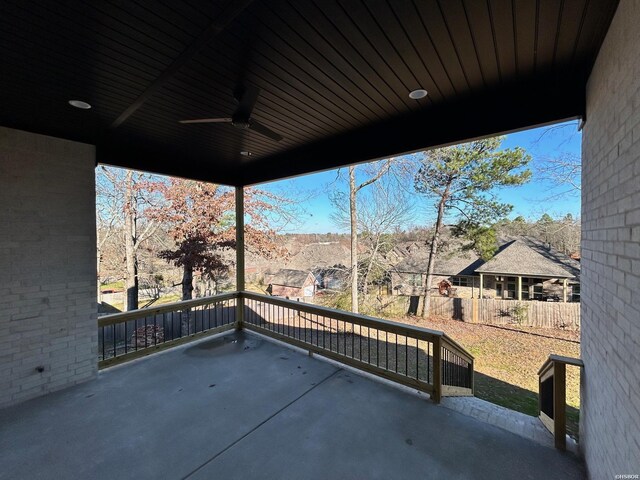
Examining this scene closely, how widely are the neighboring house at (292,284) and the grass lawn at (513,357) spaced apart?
5054 mm

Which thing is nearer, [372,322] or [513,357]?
[372,322]

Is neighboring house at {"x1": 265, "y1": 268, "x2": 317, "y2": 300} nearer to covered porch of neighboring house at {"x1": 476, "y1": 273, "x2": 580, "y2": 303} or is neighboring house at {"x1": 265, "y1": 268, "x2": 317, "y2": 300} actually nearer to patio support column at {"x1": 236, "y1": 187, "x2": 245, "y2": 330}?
patio support column at {"x1": 236, "y1": 187, "x2": 245, "y2": 330}

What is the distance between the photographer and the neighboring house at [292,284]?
13.7 meters

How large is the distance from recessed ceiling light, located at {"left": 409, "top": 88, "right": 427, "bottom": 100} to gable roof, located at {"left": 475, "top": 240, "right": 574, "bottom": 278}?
13001 mm

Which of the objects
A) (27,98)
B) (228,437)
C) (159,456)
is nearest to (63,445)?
(159,456)

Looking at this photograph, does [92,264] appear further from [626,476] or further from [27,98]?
[626,476]

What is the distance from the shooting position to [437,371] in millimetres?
2924

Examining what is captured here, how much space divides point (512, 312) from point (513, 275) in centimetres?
271

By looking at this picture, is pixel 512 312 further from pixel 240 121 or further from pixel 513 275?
pixel 240 121

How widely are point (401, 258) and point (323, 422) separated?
11159mm

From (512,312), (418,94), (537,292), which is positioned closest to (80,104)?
(418,94)

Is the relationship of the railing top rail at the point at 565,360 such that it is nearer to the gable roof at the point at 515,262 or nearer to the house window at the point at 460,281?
the gable roof at the point at 515,262

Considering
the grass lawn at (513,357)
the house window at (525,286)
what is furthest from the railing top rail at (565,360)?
the house window at (525,286)

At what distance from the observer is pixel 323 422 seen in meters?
2.61
